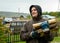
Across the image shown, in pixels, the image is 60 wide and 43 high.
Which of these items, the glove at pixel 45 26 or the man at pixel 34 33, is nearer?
the glove at pixel 45 26

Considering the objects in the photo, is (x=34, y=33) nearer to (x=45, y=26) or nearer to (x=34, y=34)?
(x=34, y=34)

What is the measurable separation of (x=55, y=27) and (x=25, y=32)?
530 mm

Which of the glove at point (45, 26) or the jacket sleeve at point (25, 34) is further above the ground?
the glove at point (45, 26)

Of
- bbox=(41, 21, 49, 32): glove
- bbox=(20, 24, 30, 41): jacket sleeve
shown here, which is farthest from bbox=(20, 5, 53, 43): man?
bbox=(41, 21, 49, 32): glove

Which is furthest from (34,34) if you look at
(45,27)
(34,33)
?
(45,27)

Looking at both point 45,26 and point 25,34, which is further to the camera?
point 25,34

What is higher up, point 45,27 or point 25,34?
point 45,27

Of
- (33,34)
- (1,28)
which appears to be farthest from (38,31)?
(1,28)

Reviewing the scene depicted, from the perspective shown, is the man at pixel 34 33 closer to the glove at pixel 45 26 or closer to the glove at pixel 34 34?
the glove at pixel 34 34

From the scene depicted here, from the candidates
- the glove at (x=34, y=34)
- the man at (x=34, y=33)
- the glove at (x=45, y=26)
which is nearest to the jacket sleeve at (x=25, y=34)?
the man at (x=34, y=33)

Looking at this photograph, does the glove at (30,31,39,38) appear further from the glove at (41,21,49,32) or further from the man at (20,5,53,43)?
the glove at (41,21,49,32)

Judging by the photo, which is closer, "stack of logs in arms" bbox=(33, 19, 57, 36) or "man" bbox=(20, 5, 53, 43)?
"stack of logs in arms" bbox=(33, 19, 57, 36)

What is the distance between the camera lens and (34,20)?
4.84 m

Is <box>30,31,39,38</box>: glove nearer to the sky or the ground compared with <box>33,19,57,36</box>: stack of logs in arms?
nearer to the ground
